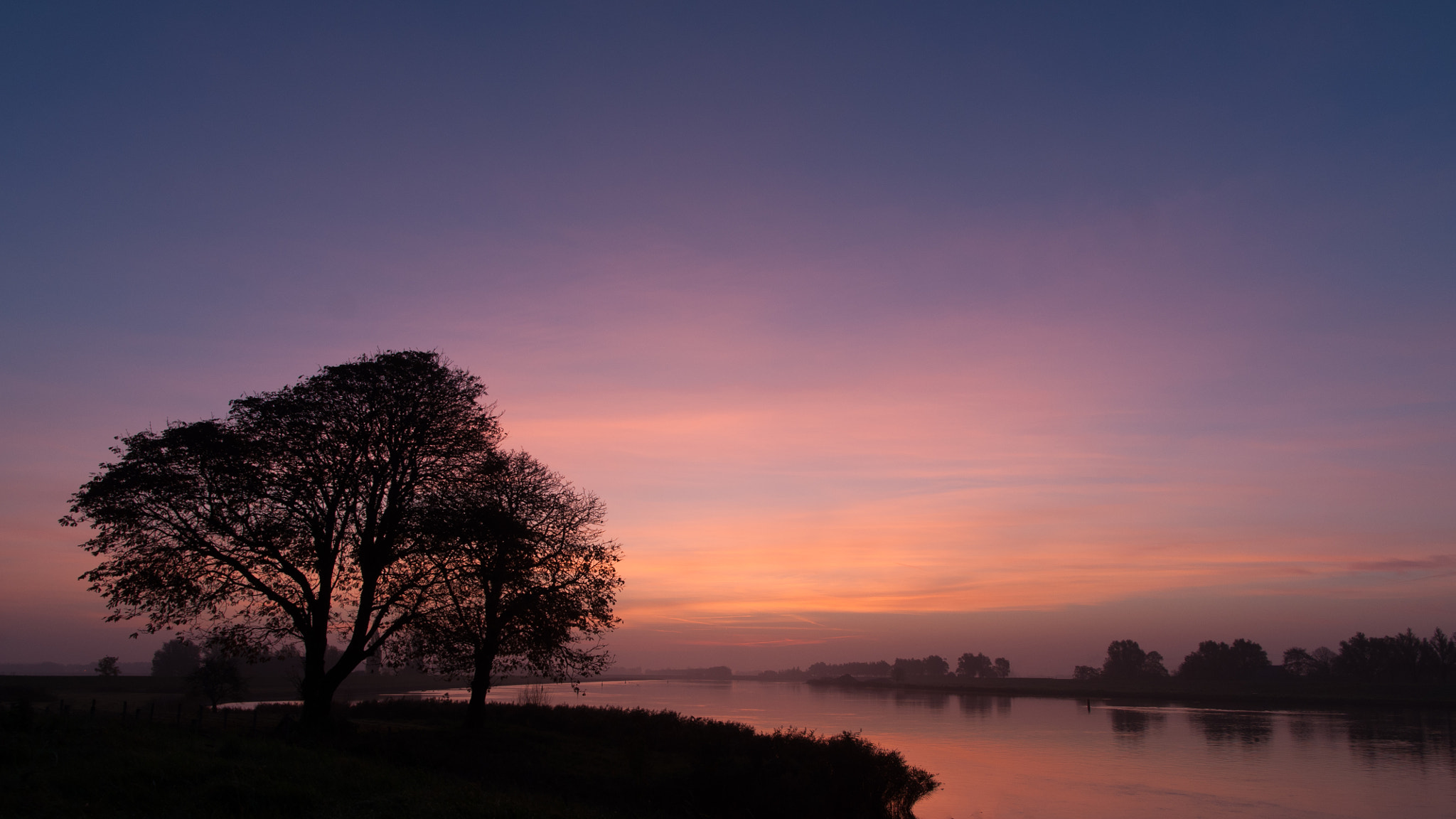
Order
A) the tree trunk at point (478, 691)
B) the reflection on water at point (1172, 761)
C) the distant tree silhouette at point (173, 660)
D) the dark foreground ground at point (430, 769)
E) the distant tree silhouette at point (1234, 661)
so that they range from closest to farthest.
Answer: the dark foreground ground at point (430, 769) < the tree trunk at point (478, 691) < the reflection on water at point (1172, 761) < the distant tree silhouette at point (173, 660) < the distant tree silhouette at point (1234, 661)

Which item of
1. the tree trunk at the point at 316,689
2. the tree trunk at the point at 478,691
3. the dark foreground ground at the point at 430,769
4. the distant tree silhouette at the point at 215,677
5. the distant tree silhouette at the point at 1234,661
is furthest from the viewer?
the distant tree silhouette at the point at 1234,661

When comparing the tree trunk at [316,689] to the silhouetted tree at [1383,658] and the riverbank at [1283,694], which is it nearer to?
the riverbank at [1283,694]

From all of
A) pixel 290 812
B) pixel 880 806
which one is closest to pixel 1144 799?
pixel 880 806

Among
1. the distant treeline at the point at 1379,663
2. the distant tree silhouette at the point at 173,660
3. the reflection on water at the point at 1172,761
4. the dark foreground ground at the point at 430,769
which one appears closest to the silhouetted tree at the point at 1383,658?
the distant treeline at the point at 1379,663

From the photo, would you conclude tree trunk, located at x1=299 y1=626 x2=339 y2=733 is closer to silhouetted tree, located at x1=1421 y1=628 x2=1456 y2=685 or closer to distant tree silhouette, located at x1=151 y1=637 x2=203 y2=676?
distant tree silhouette, located at x1=151 y1=637 x2=203 y2=676

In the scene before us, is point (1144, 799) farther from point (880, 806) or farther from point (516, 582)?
point (516, 582)

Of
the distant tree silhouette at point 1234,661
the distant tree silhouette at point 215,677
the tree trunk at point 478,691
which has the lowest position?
the distant tree silhouette at point 1234,661

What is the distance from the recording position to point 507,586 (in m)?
38.5

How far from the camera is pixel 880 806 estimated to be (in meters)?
33.7

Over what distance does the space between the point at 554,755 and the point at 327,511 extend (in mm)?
13740

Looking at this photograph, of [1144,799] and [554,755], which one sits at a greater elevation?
[554,755]

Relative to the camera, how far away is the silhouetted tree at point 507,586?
111 ft

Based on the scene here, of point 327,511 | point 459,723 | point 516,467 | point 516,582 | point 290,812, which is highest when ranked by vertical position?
point 516,467

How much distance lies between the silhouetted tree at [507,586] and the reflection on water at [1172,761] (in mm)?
18965
